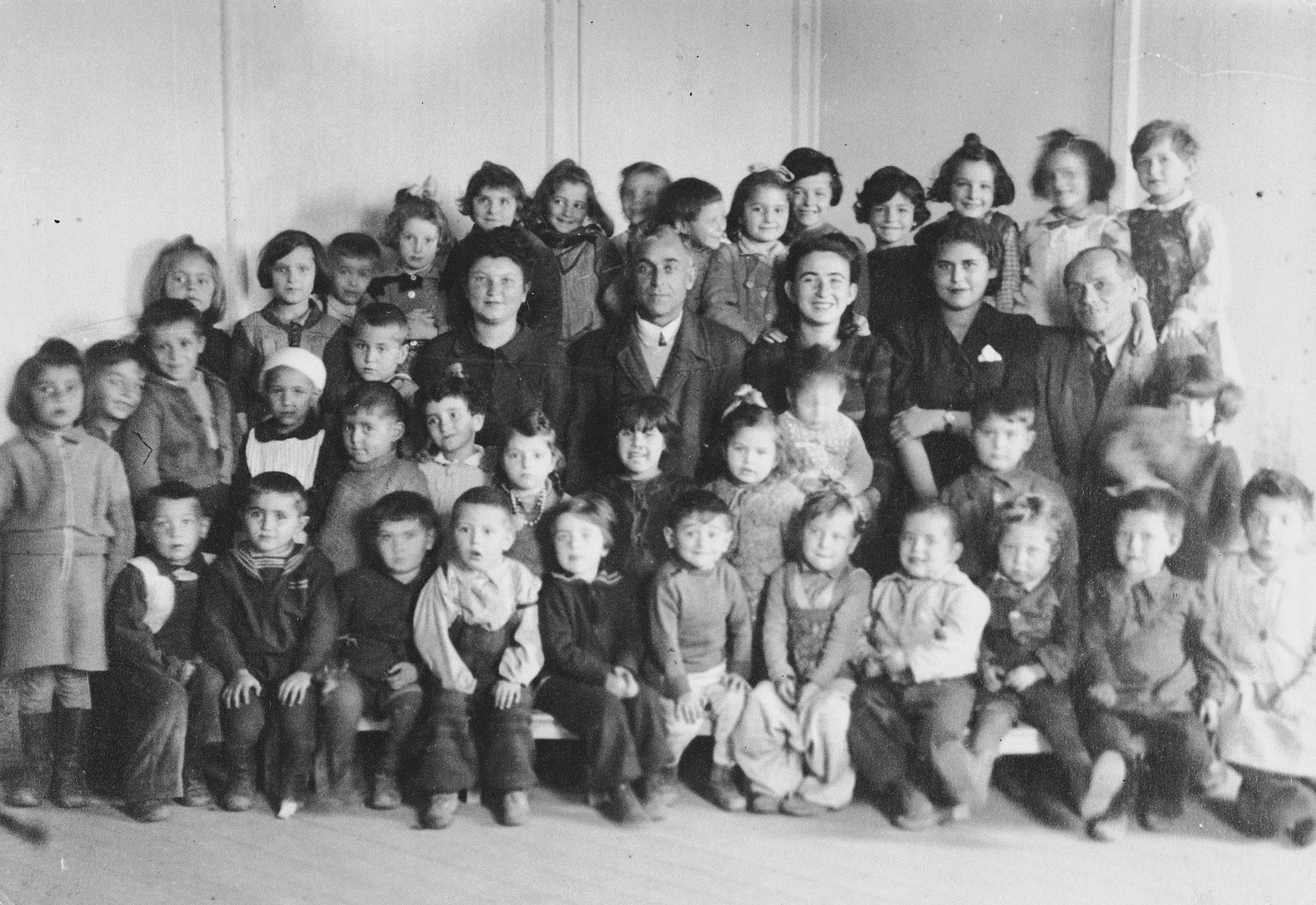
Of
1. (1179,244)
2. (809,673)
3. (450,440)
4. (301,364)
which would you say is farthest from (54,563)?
(1179,244)

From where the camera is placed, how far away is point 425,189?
337cm

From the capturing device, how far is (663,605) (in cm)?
291

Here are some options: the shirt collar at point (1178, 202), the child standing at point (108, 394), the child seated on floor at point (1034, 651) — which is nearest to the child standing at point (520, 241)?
the child standing at point (108, 394)

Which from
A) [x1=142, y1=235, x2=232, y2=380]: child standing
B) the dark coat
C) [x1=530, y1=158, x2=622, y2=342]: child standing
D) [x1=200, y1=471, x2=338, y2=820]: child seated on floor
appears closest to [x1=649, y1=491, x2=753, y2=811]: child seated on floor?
the dark coat

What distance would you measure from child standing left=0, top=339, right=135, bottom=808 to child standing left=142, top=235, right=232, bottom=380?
0.33m

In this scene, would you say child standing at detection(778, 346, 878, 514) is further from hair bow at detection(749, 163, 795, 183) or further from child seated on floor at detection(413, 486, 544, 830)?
child seated on floor at detection(413, 486, 544, 830)

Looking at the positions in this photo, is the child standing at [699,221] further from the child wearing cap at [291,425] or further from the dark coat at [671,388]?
the child wearing cap at [291,425]

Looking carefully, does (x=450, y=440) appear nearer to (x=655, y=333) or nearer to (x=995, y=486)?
(x=655, y=333)

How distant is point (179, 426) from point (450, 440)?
0.67 metres

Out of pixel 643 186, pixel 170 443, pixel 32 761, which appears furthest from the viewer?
pixel 643 186

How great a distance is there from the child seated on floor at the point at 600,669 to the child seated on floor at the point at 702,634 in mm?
51

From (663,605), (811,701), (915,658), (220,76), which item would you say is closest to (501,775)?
(663,605)

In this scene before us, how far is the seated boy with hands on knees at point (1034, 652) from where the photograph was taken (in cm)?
282

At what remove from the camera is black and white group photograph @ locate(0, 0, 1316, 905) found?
2844mm
